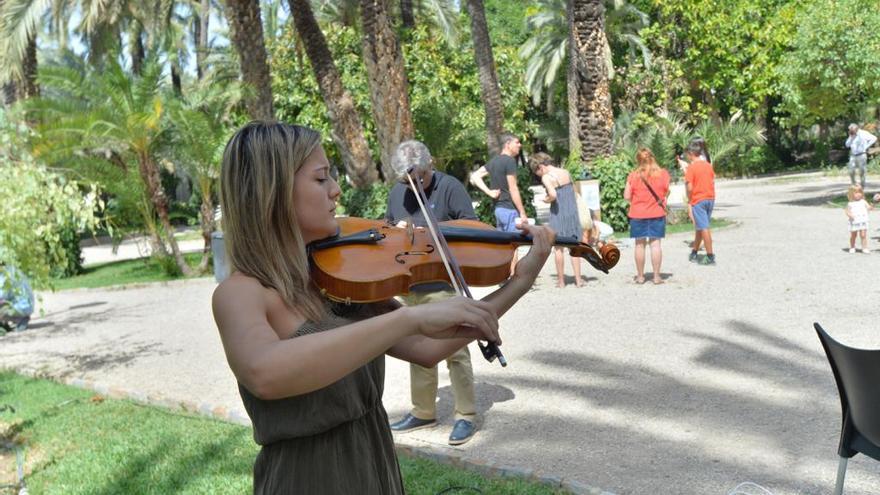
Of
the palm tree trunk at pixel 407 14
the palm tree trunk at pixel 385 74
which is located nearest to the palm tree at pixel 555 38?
the palm tree trunk at pixel 407 14

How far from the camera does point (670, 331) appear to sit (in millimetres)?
7863

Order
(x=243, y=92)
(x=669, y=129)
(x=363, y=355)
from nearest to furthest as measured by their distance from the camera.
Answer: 1. (x=363, y=355)
2. (x=243, y=92)
3. (x=669, y=129)

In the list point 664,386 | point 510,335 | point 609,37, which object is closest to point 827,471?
point 664,386

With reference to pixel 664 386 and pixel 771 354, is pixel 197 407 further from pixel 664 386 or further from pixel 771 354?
pixel 771 354

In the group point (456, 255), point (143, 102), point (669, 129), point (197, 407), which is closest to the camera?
point (456, 255)

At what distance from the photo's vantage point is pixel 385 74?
14.4 metres

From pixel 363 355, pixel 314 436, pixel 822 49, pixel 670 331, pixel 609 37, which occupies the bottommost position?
pixel 670 331

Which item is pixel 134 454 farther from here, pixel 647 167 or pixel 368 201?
pixel 368 201

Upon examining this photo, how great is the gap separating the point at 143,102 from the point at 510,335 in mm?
9807

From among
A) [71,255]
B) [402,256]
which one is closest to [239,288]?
[402,256]

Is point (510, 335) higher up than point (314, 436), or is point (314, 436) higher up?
point (314, 436)

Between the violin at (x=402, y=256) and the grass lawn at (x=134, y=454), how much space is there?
6.63 ft

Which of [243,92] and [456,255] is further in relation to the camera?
[243,92]

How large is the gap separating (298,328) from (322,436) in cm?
27
